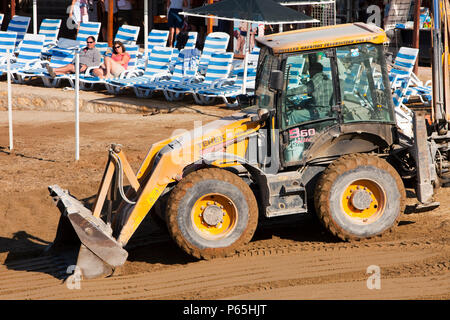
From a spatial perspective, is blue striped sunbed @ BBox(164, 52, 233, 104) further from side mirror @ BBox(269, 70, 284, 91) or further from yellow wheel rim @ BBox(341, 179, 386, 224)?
side mirror @ BBox(269, 70, 284, 91)

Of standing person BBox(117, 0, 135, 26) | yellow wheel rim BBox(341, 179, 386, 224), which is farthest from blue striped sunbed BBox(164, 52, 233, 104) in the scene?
yellow wheel rim BBox(341, 179, 386, 224)

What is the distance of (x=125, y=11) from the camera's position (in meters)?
23.9

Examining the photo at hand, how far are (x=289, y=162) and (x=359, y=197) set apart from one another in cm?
85

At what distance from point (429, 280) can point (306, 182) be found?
178 centimetres

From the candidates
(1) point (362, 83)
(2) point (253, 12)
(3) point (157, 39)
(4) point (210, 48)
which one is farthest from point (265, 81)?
(3) point (157, 39)

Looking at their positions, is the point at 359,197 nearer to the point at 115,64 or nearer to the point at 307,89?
the point at 307,89

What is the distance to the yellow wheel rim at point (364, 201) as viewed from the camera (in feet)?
27.0

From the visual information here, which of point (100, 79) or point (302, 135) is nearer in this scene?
point (302, 135)

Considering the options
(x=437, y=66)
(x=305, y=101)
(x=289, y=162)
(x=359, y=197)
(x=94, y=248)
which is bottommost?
(x=94, y=248)

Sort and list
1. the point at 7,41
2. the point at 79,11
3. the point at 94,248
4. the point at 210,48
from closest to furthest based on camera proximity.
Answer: the point at 94,248 → the point at 210,48 → the point at 7,41 → the point at 79,11

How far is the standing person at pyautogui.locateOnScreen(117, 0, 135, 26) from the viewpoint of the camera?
22.5m

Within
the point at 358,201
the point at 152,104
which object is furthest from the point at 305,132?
the point at 152,104

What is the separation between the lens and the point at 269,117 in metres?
8.20
